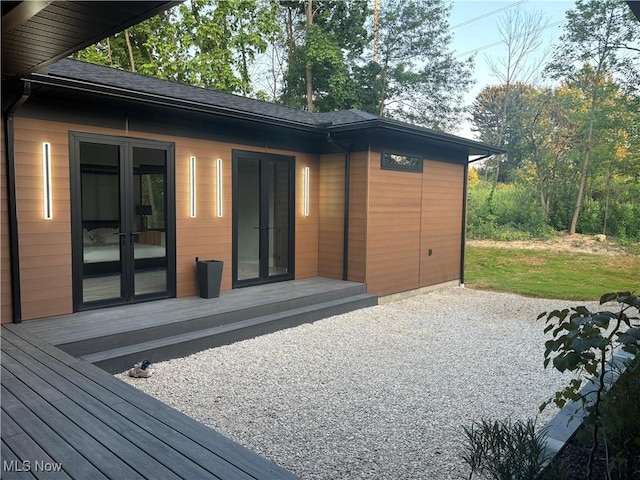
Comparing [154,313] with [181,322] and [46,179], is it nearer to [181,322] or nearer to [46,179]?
[181,322]

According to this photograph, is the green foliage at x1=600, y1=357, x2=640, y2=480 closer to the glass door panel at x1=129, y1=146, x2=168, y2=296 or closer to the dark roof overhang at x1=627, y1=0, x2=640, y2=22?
the dark roof overhang at x1=627, y1=0, x2=640, y2=22

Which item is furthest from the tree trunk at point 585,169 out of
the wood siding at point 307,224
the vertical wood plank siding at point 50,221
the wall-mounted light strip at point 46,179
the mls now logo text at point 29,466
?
the mls now logo text at point 29,466

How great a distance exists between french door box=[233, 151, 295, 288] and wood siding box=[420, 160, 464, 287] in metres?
2.61

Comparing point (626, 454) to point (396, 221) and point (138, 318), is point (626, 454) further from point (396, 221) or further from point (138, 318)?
point (396, 221)

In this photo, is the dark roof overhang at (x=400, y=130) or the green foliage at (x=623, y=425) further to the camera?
the dark roof overhang at (x=400, y=130)

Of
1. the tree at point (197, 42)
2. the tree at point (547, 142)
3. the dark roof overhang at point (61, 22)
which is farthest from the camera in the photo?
the tree at point (547, 142)

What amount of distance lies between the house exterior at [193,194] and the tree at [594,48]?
25.0 feet

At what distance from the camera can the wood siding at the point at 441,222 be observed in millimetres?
8242

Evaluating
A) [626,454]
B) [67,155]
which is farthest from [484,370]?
[67,155]

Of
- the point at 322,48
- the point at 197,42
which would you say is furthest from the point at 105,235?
the point at 322,48

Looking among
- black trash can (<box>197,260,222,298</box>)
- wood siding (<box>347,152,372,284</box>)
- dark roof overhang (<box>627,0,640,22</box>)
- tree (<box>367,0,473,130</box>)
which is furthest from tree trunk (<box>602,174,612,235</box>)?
dark roof overhang (<box>627,0,640,22</box>)

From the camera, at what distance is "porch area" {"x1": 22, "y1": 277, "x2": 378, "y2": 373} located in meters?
4.09

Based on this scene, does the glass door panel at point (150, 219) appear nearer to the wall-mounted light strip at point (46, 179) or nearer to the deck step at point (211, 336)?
the wall-mounted light strip at point (46, 179)

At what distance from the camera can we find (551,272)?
425 inches
